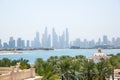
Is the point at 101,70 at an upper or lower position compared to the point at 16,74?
lower

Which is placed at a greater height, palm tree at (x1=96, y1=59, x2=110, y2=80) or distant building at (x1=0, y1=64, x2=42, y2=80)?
distant building at (x1=0, y1=64, x2=42, y2=80)

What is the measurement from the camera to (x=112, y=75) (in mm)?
32250

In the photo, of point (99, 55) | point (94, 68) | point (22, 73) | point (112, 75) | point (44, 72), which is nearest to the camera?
point (22, 73)

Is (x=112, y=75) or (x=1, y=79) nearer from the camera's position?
(x=1, y=79)

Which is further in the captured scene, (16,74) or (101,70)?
(101,70)

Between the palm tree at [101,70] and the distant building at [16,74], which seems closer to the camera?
Result: the distant building at [16,74]

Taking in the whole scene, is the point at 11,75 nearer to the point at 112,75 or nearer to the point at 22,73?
the point at 22,73

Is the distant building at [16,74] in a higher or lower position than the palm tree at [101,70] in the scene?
Answer: higher

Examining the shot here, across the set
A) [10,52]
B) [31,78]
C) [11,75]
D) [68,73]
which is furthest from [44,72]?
[10,52]

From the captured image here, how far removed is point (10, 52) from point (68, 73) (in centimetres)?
16939

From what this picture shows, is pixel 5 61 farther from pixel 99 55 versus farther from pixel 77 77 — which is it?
pixel 99 55

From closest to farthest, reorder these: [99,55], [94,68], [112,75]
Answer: [94,68] < [112,75] < [99,55]

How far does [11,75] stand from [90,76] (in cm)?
1627

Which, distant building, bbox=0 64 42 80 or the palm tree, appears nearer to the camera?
distant building, bbox=0 64 42 80
